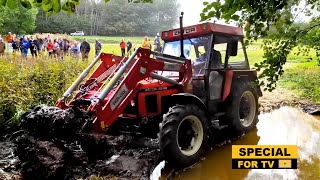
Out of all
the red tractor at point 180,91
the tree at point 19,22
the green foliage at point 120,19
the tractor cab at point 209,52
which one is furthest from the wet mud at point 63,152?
the green foliage at point 120,19

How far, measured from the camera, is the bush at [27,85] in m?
5.77

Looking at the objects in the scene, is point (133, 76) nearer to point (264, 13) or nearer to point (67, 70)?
point (264, 13)

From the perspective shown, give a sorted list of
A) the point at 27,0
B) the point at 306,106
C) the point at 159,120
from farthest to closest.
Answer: the point at 306,106, the point at 159,120, the point at 27,0

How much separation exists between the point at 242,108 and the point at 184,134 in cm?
218

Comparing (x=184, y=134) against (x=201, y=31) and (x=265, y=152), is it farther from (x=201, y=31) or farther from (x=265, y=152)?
(x=201, y=31)

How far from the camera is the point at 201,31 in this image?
5.64 meters

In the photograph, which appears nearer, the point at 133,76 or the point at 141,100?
the point at 133,76

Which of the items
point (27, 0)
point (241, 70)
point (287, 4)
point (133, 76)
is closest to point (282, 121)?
point (241, 70)

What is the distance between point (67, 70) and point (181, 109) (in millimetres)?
4245

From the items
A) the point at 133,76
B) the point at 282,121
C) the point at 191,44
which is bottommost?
the point at 282,121

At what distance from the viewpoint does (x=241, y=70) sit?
621cm

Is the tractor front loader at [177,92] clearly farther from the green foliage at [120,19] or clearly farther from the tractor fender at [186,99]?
the green foliage at [120,19]

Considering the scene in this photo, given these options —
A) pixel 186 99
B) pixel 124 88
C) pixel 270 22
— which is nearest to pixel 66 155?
pixel 124 88

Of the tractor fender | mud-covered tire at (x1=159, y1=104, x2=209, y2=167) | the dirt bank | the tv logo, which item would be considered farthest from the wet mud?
the tv logo
